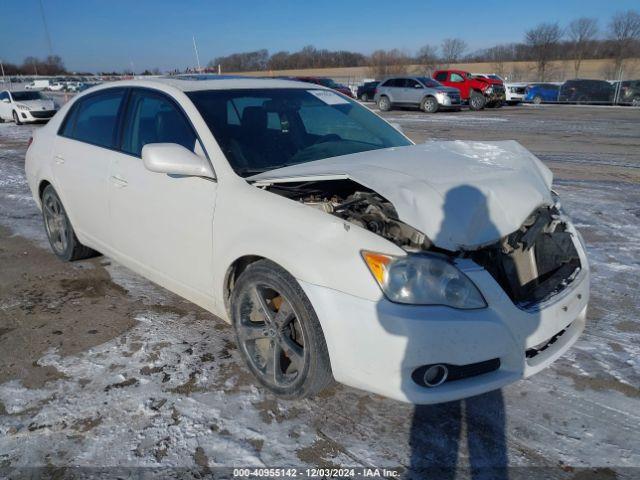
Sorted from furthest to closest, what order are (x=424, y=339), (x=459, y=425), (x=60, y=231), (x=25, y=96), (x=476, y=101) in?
(x=476, y=101), (x=25, y=96), (x=60, y=231), (x=459, y=425), (x=424, y=339)

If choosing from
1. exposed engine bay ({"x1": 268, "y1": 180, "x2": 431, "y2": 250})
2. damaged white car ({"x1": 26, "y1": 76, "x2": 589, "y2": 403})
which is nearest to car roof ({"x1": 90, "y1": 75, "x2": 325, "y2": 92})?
damaged white car ({"x1": 26, "y1": 76, "x2": 589, "y2": 403})

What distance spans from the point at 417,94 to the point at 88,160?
20.1 metres

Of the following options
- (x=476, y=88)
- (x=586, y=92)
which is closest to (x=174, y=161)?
(x=476, y=88)

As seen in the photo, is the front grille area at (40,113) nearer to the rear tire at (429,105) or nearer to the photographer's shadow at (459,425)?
the rear tire at (429,105)

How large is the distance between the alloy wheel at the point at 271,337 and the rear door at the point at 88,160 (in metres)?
1.66

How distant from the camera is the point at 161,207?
3150 mm

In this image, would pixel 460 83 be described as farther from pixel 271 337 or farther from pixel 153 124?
pixel 271 337

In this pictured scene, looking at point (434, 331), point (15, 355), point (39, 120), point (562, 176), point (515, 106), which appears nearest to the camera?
point (434, 331)

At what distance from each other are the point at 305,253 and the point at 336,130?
5.36 feet

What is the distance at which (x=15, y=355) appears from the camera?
3.12 meters

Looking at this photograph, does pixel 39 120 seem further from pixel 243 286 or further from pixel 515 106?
pixel 515 106

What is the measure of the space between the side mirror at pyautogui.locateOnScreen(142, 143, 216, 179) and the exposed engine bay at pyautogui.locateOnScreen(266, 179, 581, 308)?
16.2 inches

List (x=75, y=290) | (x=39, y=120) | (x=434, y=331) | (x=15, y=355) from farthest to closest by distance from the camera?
(x=39, y=120), (x=75, y=290), (x=15, y=355), (x=434, y=331)

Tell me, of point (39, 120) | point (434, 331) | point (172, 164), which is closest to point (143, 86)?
point (172, 164)
